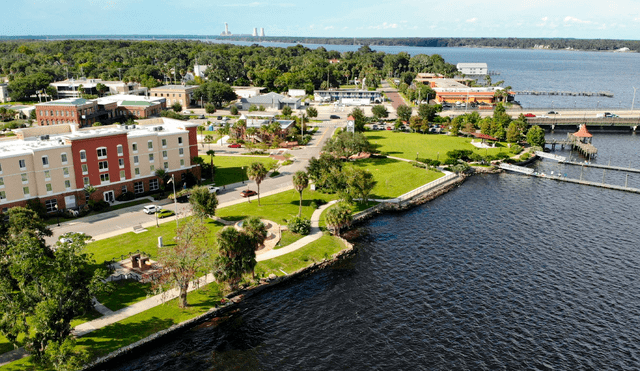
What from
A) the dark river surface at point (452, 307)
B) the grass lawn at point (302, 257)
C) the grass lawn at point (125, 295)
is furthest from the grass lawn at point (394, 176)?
the grass lawn at point (125, 295)

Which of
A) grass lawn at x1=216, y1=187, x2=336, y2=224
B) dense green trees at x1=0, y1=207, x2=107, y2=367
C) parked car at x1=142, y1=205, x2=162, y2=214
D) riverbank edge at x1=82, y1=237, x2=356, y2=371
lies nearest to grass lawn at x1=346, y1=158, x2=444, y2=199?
grass lawn at x1=216, y1=187, x2=336, y2=224

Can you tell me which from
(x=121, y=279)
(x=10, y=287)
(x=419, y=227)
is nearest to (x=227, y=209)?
(x=121, y=279)

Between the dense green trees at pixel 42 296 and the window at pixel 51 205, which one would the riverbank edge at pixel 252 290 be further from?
the window at pixel 51 205

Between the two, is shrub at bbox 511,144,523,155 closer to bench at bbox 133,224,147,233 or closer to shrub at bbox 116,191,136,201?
shrub at bbox 116,191,136,201

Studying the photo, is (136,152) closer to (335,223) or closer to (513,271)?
(335,223)

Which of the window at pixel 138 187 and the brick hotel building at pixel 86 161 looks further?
the window at pixel 138 187

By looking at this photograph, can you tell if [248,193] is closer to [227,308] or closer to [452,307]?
[227,308]
